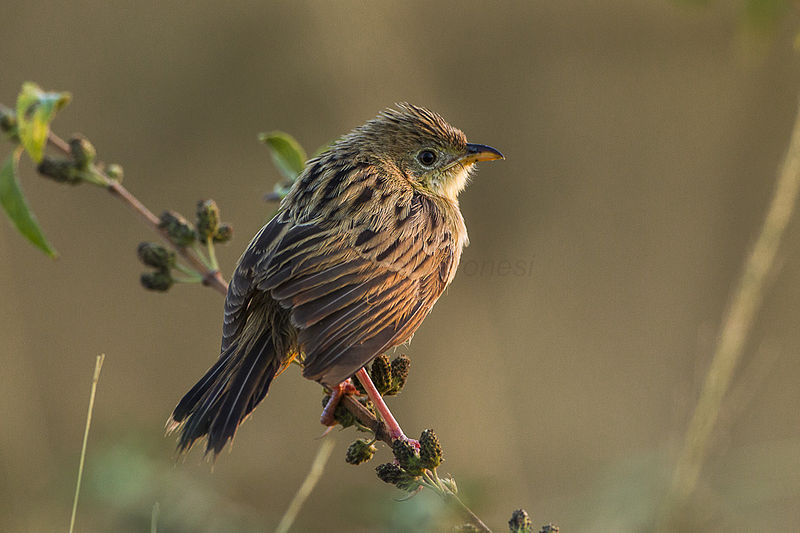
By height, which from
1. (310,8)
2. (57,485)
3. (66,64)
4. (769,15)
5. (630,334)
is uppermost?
(310,8)

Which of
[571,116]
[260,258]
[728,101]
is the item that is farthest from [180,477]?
[728,101]

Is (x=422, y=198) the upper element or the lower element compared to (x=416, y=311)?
upper

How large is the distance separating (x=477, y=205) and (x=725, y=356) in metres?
5.13

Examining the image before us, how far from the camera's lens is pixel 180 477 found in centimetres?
461

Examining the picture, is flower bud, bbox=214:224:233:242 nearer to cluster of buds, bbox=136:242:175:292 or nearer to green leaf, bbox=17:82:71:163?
cluster of buds, bbox=136:242:175:292

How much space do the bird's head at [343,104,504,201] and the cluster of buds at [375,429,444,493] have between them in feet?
7.47

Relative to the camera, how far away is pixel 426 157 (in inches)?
187

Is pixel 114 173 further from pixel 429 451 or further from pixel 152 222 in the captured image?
pixel 429 451

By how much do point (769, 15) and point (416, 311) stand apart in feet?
6.42

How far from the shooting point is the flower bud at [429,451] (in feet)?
8.59

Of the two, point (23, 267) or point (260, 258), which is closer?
point (260, 258)

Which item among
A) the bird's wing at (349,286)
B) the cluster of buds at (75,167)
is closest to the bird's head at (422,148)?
the bird's wing at (349,286)

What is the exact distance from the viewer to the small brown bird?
11.0 ft

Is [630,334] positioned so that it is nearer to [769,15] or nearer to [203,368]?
[203,368]
